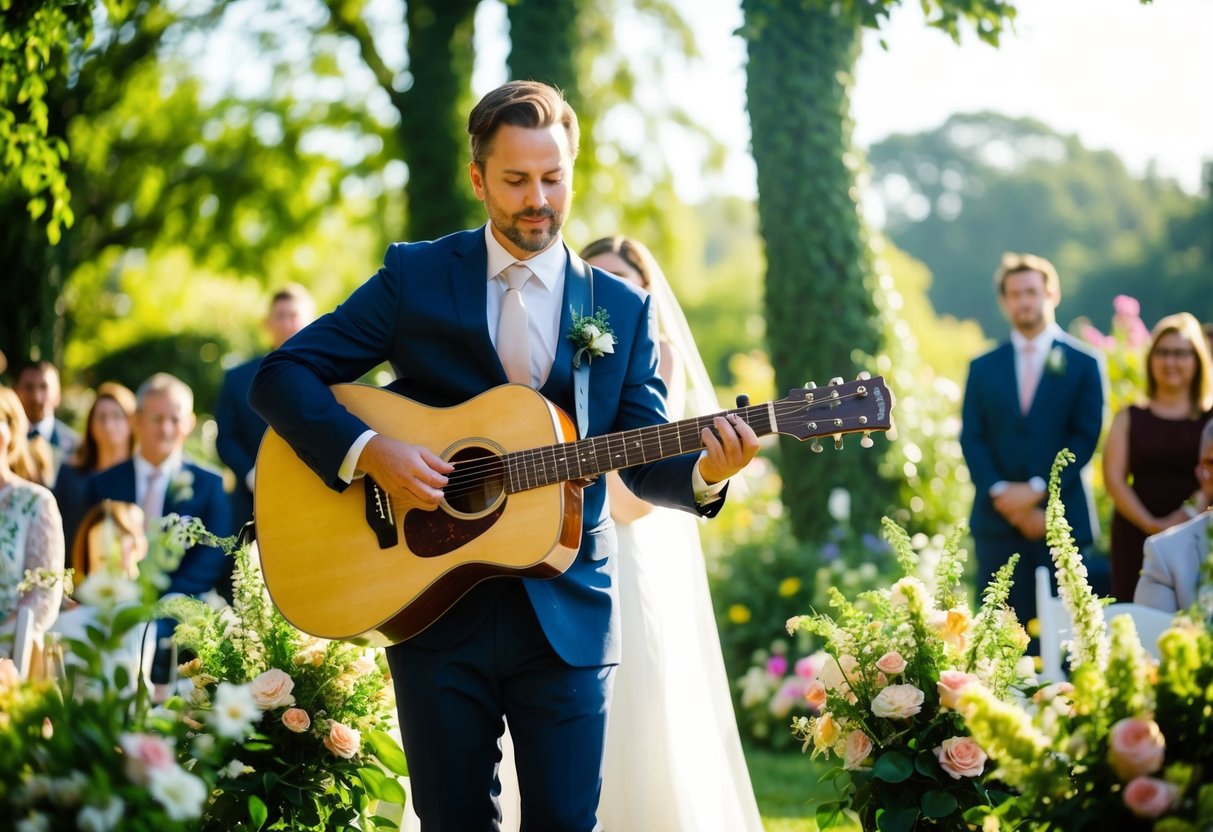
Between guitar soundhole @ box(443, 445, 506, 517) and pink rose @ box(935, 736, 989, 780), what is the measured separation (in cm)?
136

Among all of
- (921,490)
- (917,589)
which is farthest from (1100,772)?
(921,490)

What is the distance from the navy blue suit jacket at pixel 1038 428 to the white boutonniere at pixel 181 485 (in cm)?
429

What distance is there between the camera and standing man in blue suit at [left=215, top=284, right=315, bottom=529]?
23.2 ft

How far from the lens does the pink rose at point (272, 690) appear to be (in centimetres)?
373

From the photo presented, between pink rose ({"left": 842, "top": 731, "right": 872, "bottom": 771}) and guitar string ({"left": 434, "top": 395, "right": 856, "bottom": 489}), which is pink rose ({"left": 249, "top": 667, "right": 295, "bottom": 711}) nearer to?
guitar string ({"left": 434, "top": 395, "right": 856, "bottom": 489})

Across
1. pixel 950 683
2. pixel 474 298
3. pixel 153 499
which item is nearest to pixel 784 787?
pixel 950 683

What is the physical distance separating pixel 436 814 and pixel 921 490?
6.13 meters

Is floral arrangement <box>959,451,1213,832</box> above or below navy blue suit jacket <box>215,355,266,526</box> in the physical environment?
below

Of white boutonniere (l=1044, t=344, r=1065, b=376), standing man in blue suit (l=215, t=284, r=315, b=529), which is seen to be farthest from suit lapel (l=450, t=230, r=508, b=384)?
white boutonniere (l=1044, t=344, r=1065, b=376)

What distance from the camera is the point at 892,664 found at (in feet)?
11.2

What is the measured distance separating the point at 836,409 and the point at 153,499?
4.95 metres

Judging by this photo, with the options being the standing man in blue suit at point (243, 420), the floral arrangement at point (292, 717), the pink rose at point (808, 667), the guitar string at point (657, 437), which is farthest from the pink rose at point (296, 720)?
the pink rose at point (808, 667)

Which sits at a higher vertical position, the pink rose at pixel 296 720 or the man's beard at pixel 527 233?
the man's beard at pixel 527 233

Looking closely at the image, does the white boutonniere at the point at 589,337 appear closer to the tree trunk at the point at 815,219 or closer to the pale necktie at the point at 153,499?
the pale necktie at the point at 153,499
